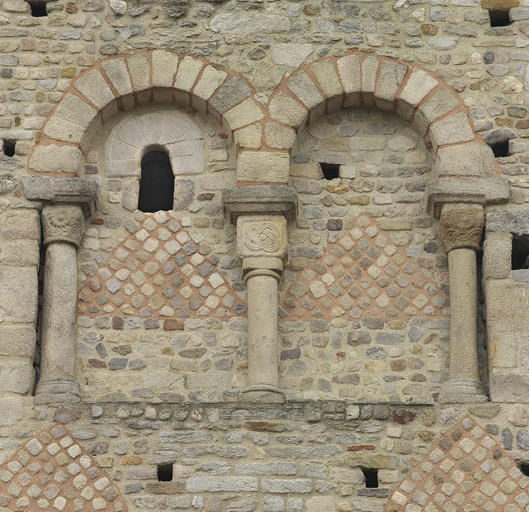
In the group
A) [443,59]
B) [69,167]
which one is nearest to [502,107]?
[443,59]

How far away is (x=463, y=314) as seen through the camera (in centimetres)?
1315

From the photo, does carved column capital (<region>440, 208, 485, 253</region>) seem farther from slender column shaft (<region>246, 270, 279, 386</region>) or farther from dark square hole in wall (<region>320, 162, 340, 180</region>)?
slender column shaft (<region>246, 270, 279, 386</region>)

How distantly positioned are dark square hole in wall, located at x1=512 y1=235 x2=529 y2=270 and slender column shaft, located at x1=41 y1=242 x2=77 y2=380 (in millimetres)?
3549

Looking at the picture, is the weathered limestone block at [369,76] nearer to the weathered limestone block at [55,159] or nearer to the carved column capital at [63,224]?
the weathered limestone block at [55,159]

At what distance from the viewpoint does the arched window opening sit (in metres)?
13.9

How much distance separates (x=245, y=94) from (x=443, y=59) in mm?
1672

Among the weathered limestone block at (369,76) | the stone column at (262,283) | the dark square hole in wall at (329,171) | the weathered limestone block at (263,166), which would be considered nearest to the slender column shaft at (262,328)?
the stone column at (262,283)

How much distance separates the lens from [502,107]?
1379cm

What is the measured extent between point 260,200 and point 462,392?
2210 mm

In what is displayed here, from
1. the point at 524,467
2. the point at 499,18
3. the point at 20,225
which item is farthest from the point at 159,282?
the point at 499,18

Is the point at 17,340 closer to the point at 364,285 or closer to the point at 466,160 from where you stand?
the point at 364,285

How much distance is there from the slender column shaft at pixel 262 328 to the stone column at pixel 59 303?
1388mm

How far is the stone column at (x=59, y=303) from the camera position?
42.5ft

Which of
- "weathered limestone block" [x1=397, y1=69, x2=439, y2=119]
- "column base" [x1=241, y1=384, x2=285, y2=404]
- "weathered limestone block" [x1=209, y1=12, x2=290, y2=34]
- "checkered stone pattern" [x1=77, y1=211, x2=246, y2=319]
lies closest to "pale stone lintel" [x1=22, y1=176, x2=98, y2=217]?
"checkered stone pattern" [x1=77, y1=211, x2=246, y2=319]
